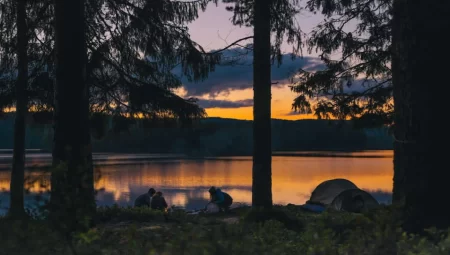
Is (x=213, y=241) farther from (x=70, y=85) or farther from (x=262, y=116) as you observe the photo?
(x=262, y=116)

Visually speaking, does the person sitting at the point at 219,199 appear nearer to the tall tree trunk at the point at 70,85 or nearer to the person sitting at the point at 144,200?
the person sitting at the point at 144,200

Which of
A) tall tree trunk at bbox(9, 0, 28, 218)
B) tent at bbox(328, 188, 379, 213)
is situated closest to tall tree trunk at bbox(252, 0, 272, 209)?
tall tree trunk at bbox(9, 0, 28, 218)

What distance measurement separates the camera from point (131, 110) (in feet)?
48.1

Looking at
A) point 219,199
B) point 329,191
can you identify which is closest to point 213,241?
point 219,199

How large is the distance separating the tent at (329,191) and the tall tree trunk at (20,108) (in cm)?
1116

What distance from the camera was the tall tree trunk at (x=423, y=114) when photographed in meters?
6.45

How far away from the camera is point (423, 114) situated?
6.46m

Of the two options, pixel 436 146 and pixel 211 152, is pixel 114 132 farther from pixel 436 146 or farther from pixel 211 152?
pixel 211 152

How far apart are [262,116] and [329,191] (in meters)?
10.9

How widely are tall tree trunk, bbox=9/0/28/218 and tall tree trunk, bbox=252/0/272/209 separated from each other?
608 centimetres

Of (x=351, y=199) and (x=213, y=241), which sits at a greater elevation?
(x=213, y=241)

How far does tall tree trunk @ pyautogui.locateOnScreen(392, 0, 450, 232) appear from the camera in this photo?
6.45 m

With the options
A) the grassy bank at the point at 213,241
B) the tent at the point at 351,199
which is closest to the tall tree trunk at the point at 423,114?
the grassy bank at the point at 213,241

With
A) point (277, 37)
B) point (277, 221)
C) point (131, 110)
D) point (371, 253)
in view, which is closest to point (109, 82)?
point (131, 110)
